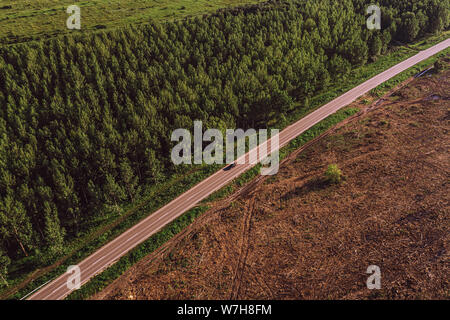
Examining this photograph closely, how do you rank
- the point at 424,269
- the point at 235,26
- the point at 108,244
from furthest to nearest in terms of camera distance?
the point at 235,26 < the point at 108,244 < the point at 424,269

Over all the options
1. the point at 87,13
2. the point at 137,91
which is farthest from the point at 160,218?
the point at 87,13

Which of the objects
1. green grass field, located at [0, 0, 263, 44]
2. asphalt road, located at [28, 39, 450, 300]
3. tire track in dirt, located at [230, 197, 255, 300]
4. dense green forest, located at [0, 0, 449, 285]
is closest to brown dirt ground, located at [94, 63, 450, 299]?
tire track in dirt, located at [230, 197, 255, 300]

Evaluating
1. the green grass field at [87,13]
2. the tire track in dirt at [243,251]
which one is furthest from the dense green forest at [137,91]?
the green grass field at [87,13]

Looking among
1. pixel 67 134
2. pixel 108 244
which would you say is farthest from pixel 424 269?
pixel 67 134

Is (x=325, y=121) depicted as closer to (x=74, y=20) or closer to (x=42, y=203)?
(x=42, y=203)

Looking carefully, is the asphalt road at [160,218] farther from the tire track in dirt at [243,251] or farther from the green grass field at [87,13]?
the green grass field at [87,13]

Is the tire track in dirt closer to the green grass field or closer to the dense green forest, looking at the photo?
the dense green forest

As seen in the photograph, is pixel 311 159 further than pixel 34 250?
Yes

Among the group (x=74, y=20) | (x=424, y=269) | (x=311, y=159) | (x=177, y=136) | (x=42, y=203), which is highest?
(x=74, y=20)
